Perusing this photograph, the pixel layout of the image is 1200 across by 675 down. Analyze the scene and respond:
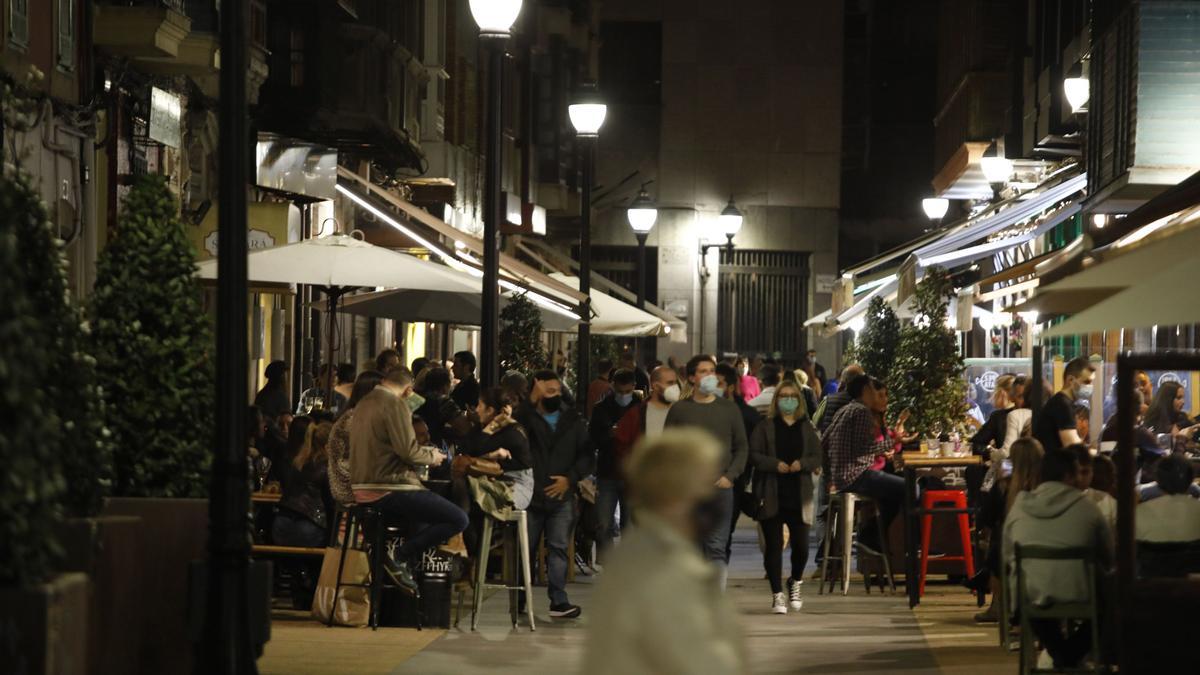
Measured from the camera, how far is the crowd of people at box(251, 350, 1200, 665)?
12281 millimetres

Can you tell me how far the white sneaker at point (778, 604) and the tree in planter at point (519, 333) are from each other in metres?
7.27

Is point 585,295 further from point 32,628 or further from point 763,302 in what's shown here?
point 763,302

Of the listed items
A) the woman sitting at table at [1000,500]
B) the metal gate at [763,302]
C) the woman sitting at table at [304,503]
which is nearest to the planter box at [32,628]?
the woman sitting at table at [1000,500]

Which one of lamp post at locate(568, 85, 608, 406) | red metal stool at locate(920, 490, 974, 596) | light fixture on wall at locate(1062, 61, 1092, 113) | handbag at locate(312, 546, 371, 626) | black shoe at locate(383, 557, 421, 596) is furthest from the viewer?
light fixture on wall at locate(1062, 61, 1092, 113)

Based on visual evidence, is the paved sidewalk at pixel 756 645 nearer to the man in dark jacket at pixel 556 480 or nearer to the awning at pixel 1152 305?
the man in dark jacket at pixel 556 480

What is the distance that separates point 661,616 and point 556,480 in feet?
35.1

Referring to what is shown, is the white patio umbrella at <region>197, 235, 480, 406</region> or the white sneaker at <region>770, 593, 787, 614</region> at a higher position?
the white patio umbrella at <region>197, 235, 480, 406</region>

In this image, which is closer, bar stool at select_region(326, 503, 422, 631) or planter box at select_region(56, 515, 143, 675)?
planter box at select_region(56, 515, 143, 675)

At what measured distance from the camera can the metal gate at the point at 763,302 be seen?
53.8 metres

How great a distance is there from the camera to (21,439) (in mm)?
7430

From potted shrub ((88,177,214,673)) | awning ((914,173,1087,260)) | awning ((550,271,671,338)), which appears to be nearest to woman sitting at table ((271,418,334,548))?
potted shrub ((88,177,214,673))

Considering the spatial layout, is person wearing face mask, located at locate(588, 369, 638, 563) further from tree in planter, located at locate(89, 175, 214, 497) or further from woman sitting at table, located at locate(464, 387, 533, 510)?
tree in planter, located at locate(89, 175, 214, 497)

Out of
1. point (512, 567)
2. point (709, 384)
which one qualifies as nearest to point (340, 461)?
point (512, 567)

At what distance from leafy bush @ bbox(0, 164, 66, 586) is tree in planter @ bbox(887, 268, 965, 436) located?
1532 cm
